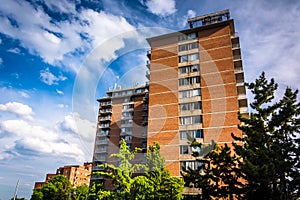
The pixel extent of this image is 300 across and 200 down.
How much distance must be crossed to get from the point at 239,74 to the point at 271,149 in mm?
19695

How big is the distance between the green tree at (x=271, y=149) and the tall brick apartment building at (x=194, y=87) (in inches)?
460

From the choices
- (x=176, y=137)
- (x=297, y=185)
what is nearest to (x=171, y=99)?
(x=176, y=137)

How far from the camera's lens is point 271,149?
58.3 feet

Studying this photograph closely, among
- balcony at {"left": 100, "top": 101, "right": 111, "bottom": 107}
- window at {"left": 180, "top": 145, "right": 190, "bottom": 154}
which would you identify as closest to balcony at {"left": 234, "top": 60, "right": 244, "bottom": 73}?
window at {"left": 180, "top": 145, "right": 190, "bottom": 154}

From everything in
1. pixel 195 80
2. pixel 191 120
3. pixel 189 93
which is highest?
pixel 195 80

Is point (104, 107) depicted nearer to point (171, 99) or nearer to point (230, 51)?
point (171, 99)

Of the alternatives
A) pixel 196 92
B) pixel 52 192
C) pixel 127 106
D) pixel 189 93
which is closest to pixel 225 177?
pixel 196 92

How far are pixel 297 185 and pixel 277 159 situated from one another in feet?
7.32

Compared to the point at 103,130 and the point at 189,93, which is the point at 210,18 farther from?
the point at 103,130

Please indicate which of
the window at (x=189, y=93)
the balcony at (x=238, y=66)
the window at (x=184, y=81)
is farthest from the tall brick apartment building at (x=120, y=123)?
the balcony at (x=238, y=66)

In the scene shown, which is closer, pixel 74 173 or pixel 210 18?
pixel 210 18

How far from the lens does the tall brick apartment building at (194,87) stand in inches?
1254

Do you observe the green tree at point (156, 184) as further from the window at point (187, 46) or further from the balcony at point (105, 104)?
the balcony at point (105, 104)

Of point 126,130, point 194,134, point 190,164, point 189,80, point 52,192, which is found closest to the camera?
point 190,164
